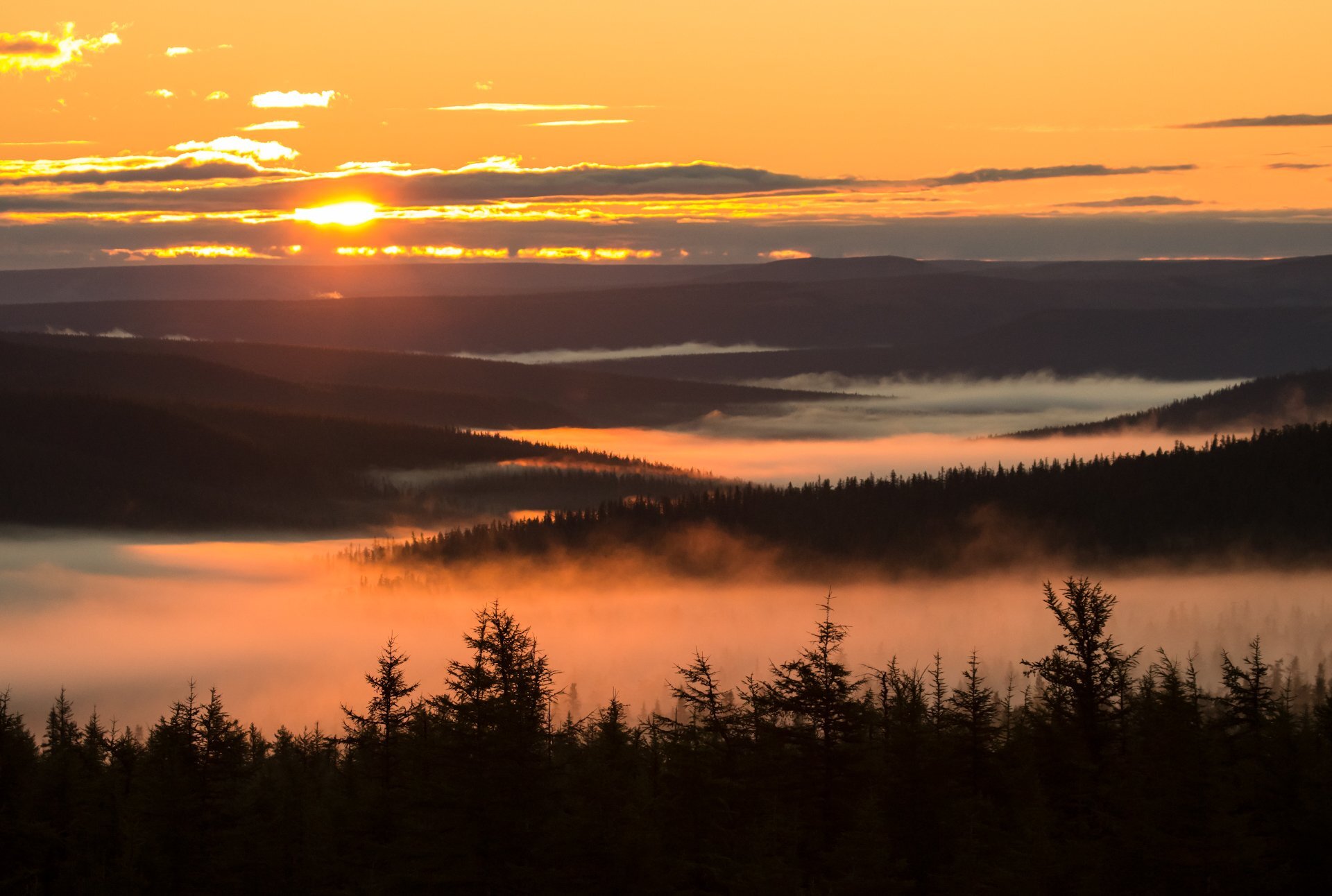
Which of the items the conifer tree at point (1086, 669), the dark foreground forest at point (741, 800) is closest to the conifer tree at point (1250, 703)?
the dark foreground forest at point (741, 800)

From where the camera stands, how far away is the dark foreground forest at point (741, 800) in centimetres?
4806

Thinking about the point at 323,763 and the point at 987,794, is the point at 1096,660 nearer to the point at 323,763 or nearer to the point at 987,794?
the point at 987,794

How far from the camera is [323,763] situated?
346 ft

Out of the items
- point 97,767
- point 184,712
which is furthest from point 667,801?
point 97,767

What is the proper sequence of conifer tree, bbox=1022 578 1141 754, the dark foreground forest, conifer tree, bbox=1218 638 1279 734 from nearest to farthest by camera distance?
the dark foreground forest, conifer tree, bbox=1022 578 1141 754, conifer tree, bbox=1218 638 1279 734

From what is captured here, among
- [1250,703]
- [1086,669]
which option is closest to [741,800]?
[1086,669]

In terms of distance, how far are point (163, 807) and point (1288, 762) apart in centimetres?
4339

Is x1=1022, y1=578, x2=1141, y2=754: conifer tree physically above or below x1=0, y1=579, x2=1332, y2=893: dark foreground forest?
above

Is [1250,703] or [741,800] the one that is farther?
[1250,703]

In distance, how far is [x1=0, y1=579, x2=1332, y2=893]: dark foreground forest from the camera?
48.1m

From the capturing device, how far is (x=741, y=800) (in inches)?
2200

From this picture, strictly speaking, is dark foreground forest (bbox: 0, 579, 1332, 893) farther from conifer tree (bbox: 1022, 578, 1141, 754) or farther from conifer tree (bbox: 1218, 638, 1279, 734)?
conifer tree (bbox: 1218, 638, 1279, 734)

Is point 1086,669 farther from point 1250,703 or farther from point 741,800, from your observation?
point 1250,703

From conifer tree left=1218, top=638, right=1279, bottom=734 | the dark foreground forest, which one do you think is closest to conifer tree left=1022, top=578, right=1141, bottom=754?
the dark foreground forest
